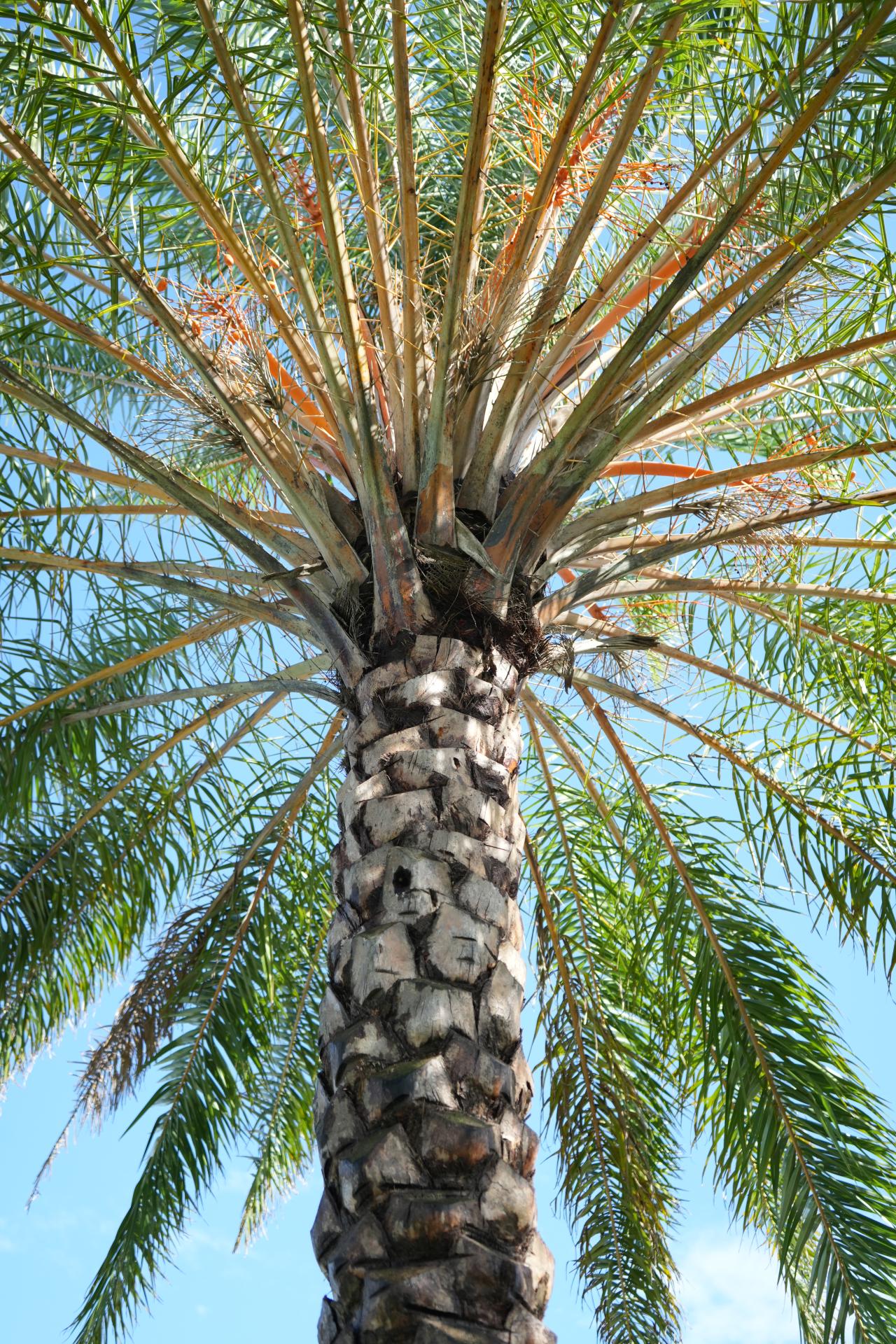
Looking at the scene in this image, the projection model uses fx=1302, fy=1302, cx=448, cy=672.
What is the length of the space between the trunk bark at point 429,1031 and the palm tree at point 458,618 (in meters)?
0.01

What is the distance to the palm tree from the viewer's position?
129 inches

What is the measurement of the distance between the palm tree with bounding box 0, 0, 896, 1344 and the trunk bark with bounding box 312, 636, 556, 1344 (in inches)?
0.5

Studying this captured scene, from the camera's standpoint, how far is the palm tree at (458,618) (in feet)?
10.7

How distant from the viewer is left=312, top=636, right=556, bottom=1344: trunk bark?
8.79ft

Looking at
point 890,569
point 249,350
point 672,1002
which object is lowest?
point 672,1002

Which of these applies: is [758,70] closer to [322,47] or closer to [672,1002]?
[322,47]

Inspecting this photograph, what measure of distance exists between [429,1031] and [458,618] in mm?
1298

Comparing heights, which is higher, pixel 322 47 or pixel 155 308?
pixel 322 47

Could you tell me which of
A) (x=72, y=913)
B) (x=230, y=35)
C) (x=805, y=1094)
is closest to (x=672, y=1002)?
(x=805, y=1094)

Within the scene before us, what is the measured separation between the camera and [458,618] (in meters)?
3.84

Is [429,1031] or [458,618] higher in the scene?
[458,618]

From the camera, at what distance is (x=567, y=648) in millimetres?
4312

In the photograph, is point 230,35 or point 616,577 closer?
point 616,577

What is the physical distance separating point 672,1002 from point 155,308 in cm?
360
